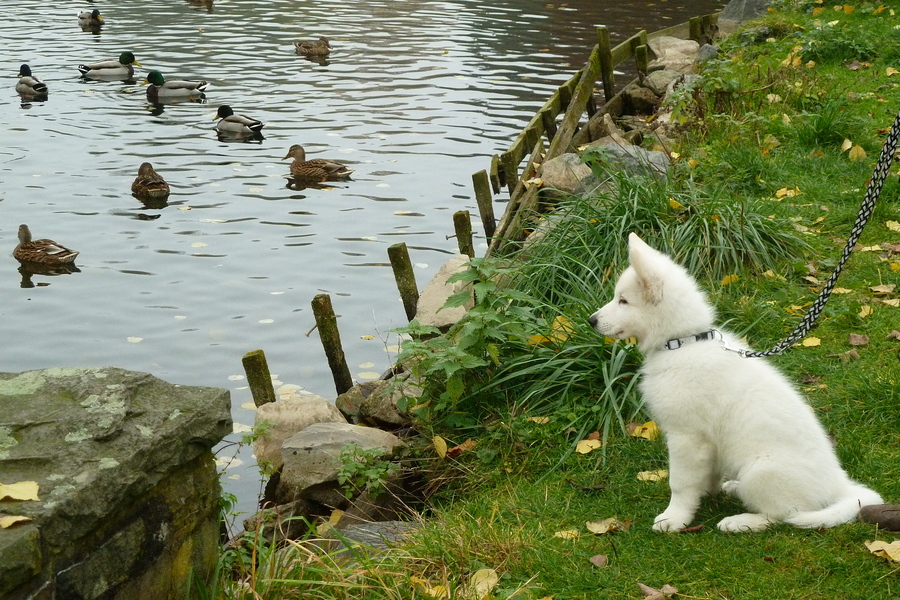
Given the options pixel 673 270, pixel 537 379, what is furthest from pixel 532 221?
pixel 673 270

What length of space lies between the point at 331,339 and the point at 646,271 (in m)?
4.05

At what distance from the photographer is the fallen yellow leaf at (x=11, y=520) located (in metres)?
3.08

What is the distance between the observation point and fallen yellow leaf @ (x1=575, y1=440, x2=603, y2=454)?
5.68 metres

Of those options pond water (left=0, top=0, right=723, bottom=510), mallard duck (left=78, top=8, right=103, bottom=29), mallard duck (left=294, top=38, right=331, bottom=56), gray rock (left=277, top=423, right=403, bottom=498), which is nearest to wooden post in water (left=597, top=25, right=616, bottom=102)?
pond water (left=0, top=0, right=723, bottom=510)

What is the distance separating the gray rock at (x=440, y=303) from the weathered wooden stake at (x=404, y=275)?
0.31 ft

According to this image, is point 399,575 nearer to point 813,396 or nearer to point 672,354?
point 672,354

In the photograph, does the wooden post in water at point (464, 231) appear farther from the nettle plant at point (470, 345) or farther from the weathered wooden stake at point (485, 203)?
the nettle plant at point (470, 345)

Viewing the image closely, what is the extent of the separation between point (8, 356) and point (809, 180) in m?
8.20

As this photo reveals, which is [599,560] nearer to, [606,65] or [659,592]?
[659,592]

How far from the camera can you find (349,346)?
9695 mm

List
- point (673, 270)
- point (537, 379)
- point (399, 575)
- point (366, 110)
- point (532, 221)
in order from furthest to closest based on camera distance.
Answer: point (366, 110), point (532, 221), point (537, 379), point (673, 270), point (399, 575)

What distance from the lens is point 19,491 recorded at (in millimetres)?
3230

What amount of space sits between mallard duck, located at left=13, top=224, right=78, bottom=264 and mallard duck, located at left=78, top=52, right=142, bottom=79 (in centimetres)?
926

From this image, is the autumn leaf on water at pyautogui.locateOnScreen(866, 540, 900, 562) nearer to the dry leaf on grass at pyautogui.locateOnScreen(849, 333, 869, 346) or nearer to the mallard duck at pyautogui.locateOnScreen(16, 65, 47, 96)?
the dry leaf on grass at pyautogui.locateOnScreen(849, 333, 869, 346)
